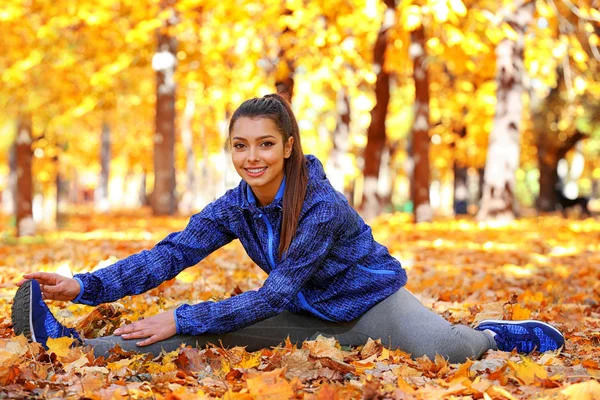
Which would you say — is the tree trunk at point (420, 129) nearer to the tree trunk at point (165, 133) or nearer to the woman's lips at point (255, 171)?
the tree trunk at point (165, 133)

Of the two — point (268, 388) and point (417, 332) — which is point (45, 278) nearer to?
point (268, 388)

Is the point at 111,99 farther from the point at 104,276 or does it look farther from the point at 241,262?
the point at 104,276

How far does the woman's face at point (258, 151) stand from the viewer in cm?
341

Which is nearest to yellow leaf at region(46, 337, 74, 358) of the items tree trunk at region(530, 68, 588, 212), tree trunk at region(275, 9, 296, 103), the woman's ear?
the woman's ear

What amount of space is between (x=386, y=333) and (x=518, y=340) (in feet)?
2.20

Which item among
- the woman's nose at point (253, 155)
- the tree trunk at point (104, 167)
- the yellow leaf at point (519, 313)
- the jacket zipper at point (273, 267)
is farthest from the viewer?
A: the tree trunk at point (104, 167)

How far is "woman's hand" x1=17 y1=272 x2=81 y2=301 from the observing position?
3.30m

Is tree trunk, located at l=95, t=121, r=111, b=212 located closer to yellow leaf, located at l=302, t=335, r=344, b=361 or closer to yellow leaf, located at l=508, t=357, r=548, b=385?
yellow leaf, located at l=302, t=335, r=344, b=361

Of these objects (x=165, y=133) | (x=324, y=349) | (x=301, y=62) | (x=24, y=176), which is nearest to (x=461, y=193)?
(x=165, y=133)

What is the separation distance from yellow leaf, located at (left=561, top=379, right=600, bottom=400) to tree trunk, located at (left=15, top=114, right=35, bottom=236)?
362 inches

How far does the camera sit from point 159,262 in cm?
358

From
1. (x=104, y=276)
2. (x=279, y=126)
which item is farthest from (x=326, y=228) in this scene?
(x=104, y=276)

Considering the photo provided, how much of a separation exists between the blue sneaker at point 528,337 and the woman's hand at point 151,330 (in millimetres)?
1607

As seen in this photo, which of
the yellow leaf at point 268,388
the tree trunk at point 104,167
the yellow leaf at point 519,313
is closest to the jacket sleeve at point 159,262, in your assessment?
the yellow leaf at point 268,388
